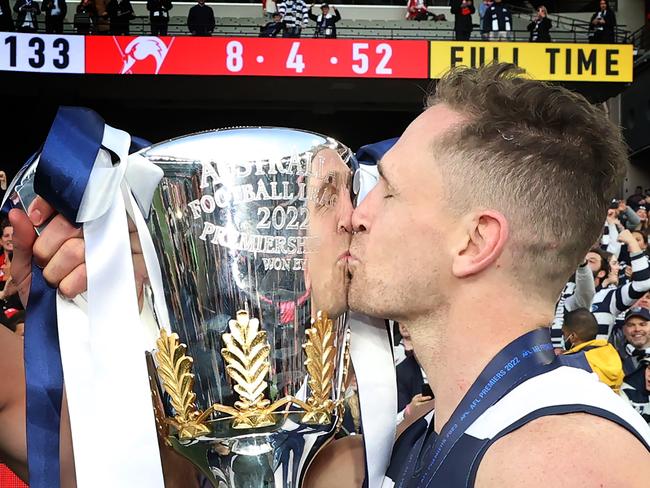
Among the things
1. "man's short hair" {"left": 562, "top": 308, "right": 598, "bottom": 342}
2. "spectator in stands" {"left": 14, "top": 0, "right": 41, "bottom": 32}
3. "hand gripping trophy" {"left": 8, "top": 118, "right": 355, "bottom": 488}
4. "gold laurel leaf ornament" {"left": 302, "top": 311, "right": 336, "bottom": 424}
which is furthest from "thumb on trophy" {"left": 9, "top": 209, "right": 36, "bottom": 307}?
"spectator in stands" {"left": 14, "top": 0, "right": 41, "bottom": 32}

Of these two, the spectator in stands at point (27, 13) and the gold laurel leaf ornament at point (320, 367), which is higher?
the spectator in stands at point (27, 13)

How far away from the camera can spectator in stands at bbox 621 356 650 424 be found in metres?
3.68

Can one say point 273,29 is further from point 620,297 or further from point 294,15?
point 620,297

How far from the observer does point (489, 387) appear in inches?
38.1

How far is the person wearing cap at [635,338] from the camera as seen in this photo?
3.85 m

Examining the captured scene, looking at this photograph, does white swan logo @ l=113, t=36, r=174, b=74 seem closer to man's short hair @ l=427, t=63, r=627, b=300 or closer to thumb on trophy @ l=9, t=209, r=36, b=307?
thumb on trophy @ l=9, t=209, r=36, b=307

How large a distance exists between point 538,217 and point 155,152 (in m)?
0.49

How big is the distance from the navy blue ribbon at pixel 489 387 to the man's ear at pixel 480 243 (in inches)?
4.4

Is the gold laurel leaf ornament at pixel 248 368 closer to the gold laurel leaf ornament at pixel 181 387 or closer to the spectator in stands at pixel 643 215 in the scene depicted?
the gold laurel leaf ornament at pixel 181 387

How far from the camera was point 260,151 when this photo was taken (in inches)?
37.0

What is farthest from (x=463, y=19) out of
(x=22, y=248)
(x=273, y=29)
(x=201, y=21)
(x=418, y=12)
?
(x=22, y=248)

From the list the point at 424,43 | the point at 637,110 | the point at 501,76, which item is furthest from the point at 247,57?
the point at 501,76

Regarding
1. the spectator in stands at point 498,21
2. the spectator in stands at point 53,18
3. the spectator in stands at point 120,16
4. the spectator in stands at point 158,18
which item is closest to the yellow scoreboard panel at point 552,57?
the spectator in stands at point 498,21

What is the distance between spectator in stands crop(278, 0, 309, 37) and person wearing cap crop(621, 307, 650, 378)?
8.91 meters
